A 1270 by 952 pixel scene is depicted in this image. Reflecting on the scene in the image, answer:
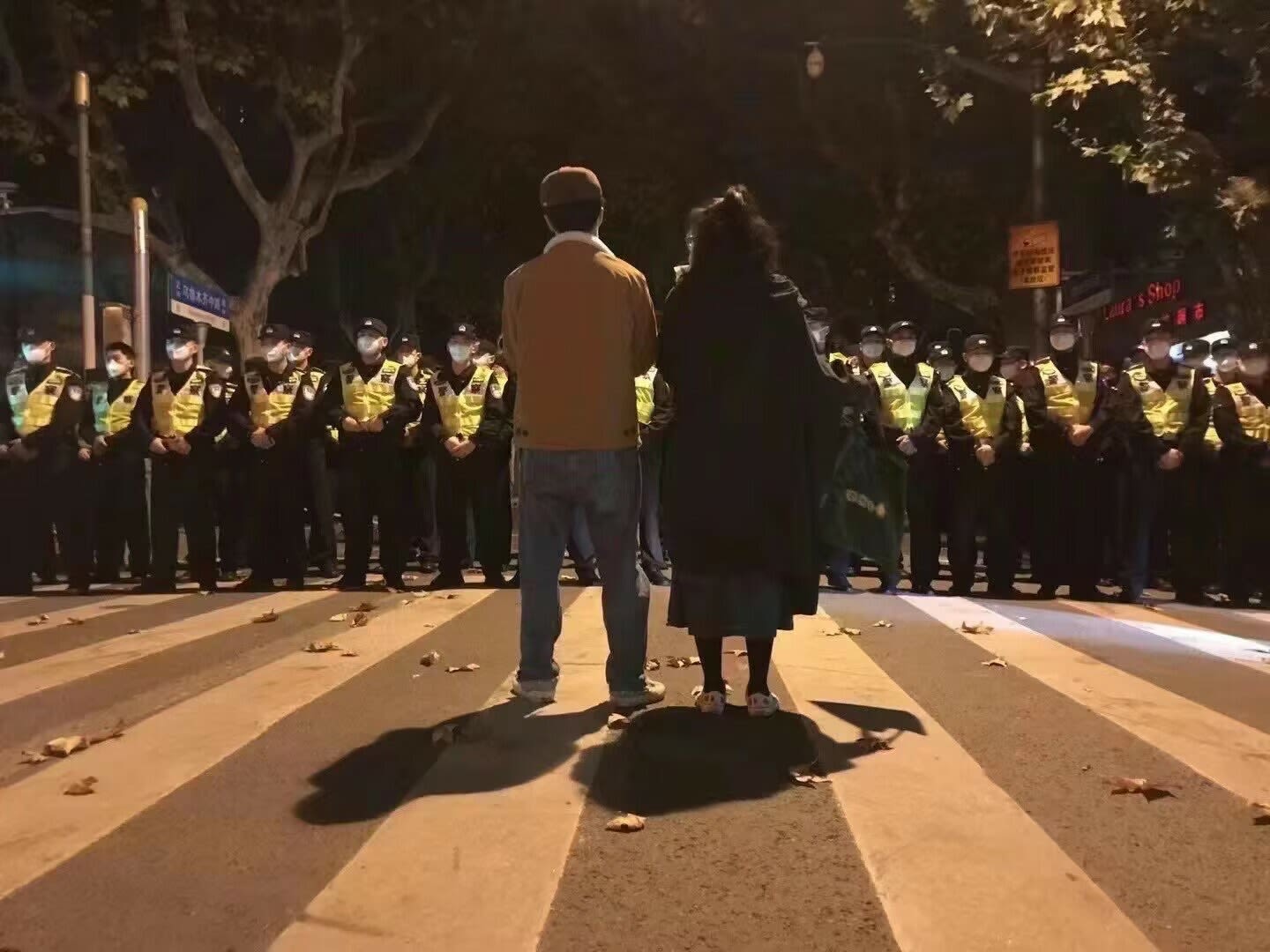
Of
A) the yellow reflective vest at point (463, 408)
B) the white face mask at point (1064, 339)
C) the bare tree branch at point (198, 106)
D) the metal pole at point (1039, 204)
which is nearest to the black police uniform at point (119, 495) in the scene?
the yellow reflective vest at point (463, 408)

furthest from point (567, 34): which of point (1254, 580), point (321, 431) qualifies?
point (1254, 580)

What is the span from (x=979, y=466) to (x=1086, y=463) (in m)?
0.82

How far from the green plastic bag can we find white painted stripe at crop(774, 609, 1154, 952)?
0.78m

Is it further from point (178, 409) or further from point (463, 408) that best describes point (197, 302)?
point (463, 408)

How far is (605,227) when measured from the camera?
2602 centimetres

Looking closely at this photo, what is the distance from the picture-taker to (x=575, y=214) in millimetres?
4547

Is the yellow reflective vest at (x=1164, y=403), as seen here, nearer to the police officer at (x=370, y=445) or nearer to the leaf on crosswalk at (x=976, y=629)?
the leaf on crosswalk at (x=976, y=629)

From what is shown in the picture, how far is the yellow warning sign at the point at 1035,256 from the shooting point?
627 inches

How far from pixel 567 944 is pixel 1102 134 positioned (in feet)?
44.7

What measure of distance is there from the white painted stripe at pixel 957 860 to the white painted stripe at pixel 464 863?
0.91 metres

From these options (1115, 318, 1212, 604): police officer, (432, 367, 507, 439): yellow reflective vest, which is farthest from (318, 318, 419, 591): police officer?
(1115, 318, 1212, 604): police officer

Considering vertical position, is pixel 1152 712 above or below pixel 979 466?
below

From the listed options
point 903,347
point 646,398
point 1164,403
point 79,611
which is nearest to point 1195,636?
point 1164,403

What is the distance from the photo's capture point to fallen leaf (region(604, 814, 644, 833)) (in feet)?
10.9
